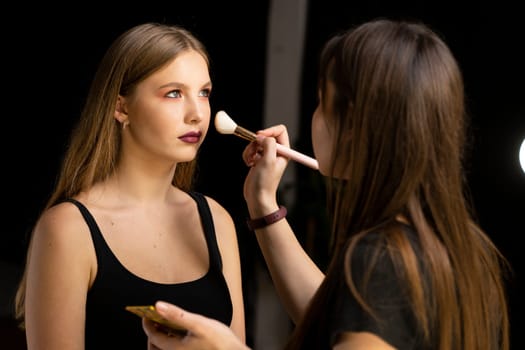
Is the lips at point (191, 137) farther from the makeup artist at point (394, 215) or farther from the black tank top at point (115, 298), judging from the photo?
the makeup artist at point (394, 215)

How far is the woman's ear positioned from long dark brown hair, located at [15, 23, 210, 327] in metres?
0.01

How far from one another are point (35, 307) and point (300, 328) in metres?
0.59

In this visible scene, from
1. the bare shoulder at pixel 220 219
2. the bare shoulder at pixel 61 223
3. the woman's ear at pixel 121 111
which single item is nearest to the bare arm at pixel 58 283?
the bare shoulder at pixel 61 223

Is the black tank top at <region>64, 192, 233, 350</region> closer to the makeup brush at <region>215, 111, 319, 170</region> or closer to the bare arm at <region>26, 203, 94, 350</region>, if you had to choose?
the bare arm at <region>26, 203, 94, 350</region>

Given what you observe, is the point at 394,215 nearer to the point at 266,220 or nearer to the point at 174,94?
the point at 266,220

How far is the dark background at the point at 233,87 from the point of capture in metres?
3.26

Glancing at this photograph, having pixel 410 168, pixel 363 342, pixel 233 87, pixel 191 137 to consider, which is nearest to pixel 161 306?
pixel 363 342

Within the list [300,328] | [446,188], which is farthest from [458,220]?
[300,328]

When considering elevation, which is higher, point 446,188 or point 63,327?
point 446,188

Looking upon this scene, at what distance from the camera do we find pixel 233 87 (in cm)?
370

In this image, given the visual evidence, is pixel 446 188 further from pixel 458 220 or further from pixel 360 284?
pixel 360 284

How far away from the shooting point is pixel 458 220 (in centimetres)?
125

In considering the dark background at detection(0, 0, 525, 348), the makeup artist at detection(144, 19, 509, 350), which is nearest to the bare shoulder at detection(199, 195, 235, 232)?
the makeup artist at detection(144, 19, 509, 350)

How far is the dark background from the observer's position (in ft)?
10.7
